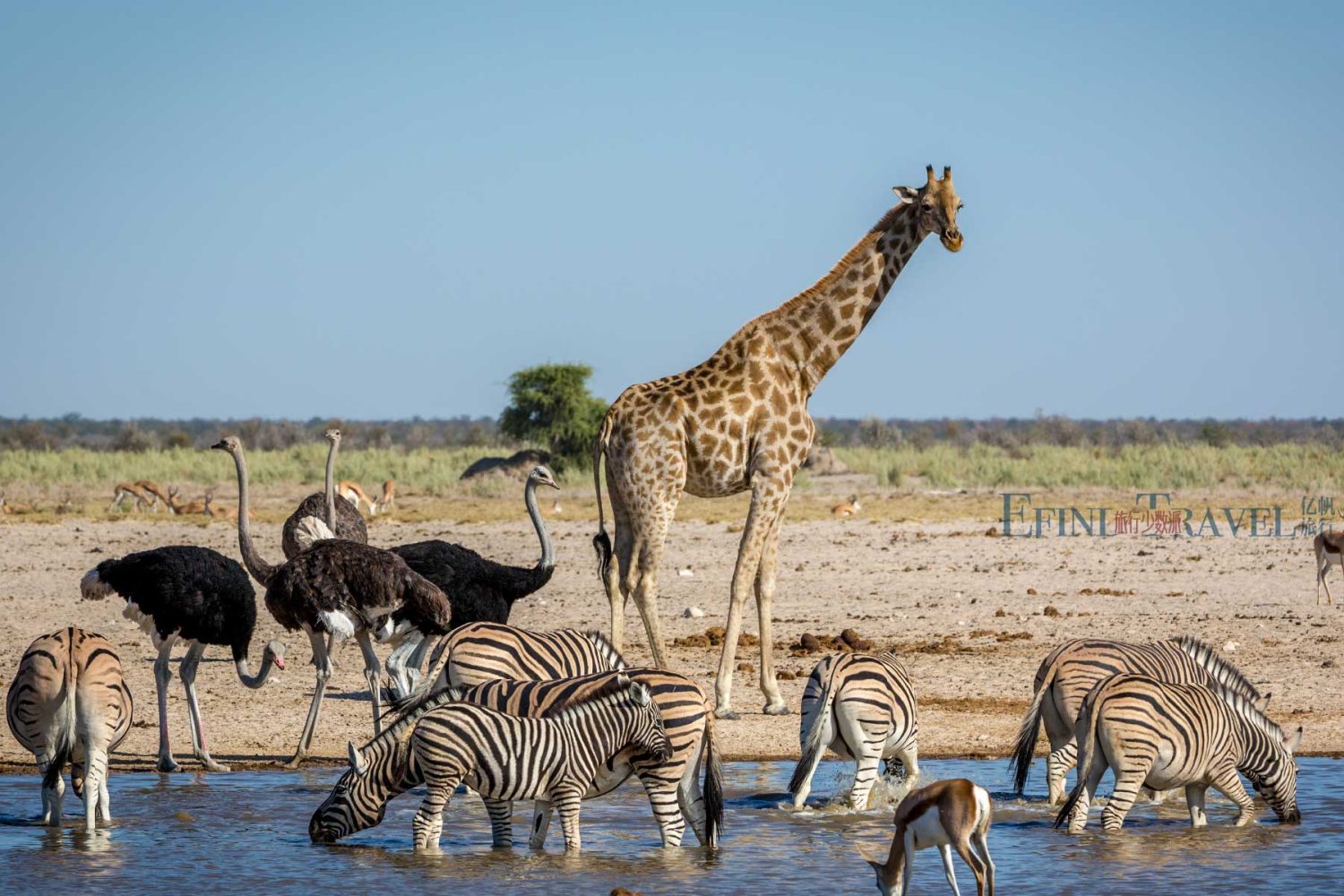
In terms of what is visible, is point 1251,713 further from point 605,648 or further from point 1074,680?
Result: point 605,648

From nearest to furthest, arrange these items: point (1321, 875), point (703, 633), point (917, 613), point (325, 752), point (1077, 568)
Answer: point (1321, 875) → point (325, 752) → point (703, 633) → point (917, 613) → point (1077, 568)

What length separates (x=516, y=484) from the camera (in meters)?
34.0

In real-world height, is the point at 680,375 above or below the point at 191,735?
above

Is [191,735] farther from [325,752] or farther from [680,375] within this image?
[680,375]

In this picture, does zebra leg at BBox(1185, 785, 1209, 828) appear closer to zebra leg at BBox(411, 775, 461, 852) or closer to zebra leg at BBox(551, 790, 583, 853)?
zebra leg at BBox(551, 790, 583, 853)

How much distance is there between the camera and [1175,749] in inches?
339

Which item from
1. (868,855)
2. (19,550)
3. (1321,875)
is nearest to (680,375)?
(868,855)

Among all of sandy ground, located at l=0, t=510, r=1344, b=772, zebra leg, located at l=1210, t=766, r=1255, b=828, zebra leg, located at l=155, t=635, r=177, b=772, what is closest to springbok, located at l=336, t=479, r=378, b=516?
sandy ground, located at l=0, t=510, r=1344, b=772

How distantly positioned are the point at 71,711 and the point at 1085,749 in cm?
Answer: 493

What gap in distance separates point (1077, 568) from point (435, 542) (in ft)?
33.6

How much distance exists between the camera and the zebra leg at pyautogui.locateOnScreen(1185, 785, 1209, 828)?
30.0 feet

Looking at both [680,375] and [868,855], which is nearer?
[868,855]

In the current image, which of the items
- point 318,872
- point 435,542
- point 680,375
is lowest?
point 318,872

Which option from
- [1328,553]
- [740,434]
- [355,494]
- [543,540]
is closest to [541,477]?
[543,540]
